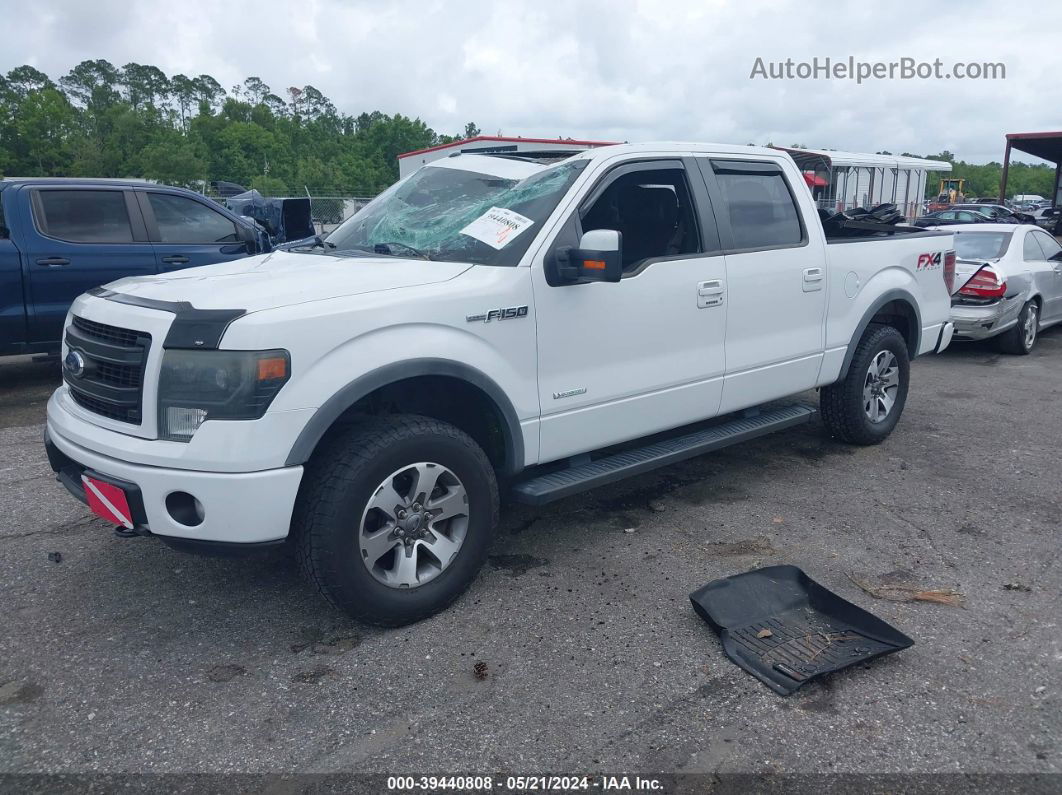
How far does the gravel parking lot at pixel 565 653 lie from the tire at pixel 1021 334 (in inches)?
199

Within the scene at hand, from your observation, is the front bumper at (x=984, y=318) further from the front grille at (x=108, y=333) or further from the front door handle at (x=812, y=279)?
the front grille at (x=108, y=333)

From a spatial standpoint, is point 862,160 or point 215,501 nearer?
point 215,501

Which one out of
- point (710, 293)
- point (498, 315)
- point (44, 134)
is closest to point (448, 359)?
point (498, 315)

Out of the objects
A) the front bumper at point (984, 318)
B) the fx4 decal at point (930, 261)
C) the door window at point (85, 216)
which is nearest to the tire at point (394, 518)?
the fx4 decal at point (930, 261)

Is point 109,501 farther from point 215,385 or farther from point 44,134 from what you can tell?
point 44,134

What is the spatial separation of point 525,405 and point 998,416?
498cm

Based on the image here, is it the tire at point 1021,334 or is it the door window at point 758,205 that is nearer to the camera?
the door window at point 758,205

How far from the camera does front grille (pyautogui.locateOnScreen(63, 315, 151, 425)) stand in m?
3.06

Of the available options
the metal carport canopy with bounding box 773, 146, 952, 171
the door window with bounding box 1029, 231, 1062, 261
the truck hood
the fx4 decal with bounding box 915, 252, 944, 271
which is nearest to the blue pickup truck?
the truck hood

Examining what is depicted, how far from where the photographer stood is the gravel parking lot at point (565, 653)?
266 cm

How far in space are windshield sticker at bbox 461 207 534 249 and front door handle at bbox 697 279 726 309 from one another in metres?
1.06

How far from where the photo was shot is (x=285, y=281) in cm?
339

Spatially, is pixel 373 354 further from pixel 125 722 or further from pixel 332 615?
pixel 125 722

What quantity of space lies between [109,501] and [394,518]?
1.05 meters
